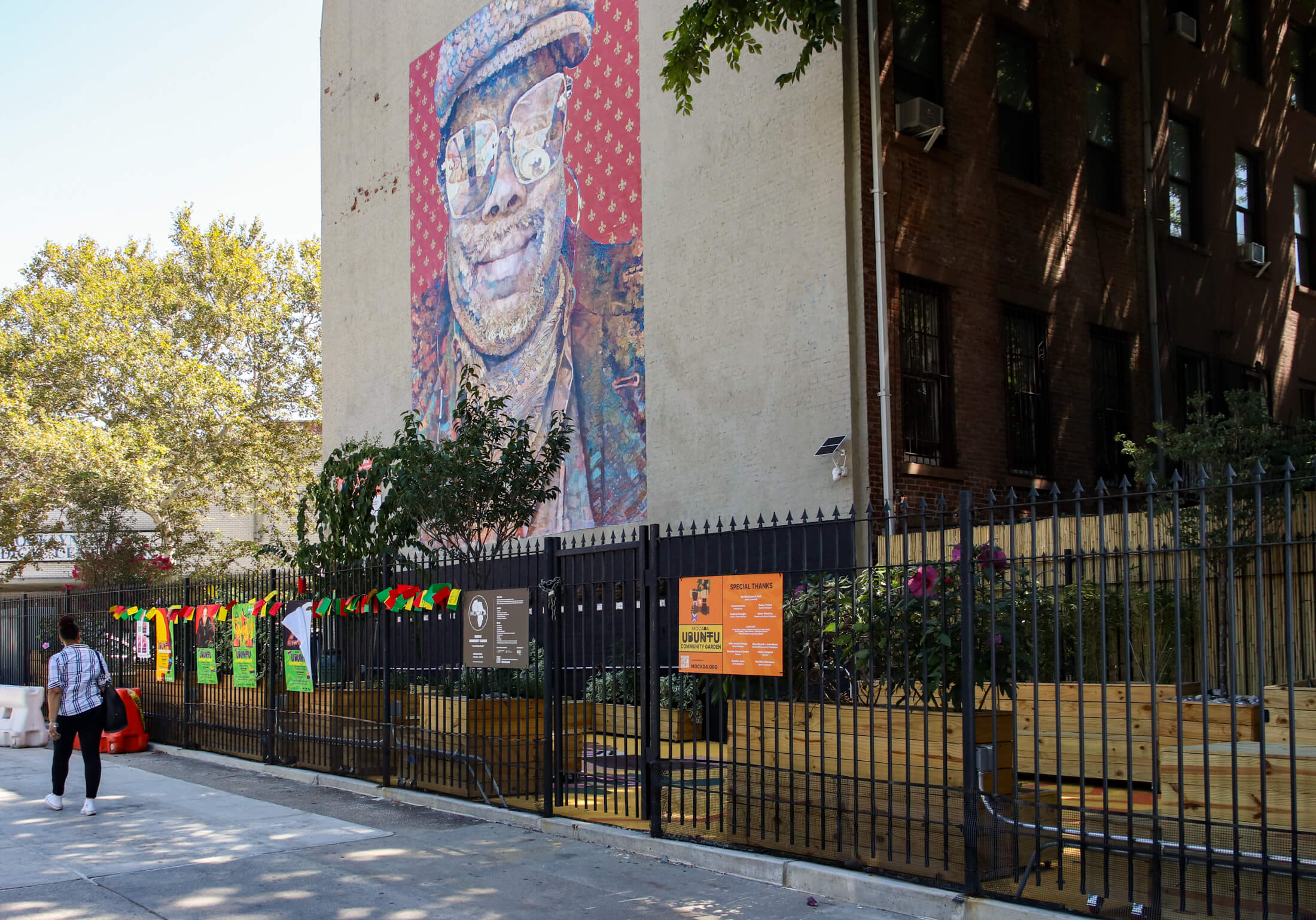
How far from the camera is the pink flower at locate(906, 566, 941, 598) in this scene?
315 inches

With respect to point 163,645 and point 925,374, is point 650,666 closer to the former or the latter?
point 925,374

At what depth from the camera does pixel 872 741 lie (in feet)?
25.8

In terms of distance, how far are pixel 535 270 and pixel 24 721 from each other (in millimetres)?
10540

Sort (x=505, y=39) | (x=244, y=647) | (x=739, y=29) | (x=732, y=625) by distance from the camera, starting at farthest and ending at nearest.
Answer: (x=505, y=39) → (x=244, y=647) → (x=739, y=29) → (x=732, y=625)

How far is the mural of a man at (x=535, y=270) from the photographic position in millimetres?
18484

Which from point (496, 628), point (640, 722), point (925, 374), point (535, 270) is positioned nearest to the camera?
point (640, 722)

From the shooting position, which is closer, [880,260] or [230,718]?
[880,260]

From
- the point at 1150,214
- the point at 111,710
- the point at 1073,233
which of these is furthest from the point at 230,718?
the point at 1150,214

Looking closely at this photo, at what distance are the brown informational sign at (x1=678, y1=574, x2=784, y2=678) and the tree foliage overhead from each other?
7.99 metres

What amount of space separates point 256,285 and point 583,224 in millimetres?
24891

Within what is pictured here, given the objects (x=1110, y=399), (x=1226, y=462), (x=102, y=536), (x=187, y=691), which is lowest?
(x=187, y=691)

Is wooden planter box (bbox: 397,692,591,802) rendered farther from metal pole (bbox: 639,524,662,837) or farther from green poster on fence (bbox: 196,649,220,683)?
green poster on fence (bbox: 196,649,220,683)

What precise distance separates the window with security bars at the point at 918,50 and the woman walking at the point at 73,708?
11.7 meters

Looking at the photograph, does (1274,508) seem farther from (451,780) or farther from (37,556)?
(37,556)
